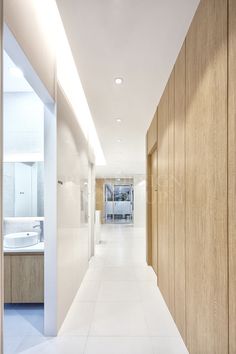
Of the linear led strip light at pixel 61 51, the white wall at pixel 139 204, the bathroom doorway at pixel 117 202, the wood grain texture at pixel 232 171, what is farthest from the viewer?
the bathroom doorway at pixel 117 202

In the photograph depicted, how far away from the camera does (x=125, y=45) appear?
8.35 ft

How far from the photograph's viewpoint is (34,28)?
1971 millimetres

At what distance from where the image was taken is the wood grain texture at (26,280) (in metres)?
3.13

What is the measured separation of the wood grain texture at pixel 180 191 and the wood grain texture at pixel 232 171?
40.3 inches

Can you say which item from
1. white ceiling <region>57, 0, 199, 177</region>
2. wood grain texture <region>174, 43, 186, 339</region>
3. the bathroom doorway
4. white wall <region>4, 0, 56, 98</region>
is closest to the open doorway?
white wall <region>4, 0, 56, 98</region>

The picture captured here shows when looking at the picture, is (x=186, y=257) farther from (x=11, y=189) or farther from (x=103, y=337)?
→ (x=11, y=189)

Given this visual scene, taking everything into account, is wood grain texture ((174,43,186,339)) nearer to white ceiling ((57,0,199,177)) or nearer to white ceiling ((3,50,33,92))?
white ceiling ((57,0,199,177))

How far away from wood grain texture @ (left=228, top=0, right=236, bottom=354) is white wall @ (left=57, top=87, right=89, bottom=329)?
187cm

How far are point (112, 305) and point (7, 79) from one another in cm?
→ 346

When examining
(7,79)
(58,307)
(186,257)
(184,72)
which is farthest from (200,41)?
(58,307)

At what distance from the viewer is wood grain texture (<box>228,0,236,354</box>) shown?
4.63 ft

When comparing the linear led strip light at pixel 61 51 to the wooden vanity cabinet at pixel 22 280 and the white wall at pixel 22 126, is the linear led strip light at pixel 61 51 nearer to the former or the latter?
the white wall at pixel 22 126

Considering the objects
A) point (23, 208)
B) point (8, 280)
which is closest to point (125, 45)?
point (23, 208)

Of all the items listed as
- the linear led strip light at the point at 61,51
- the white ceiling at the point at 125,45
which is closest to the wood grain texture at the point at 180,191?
the white ceiling at the point at 125,45
